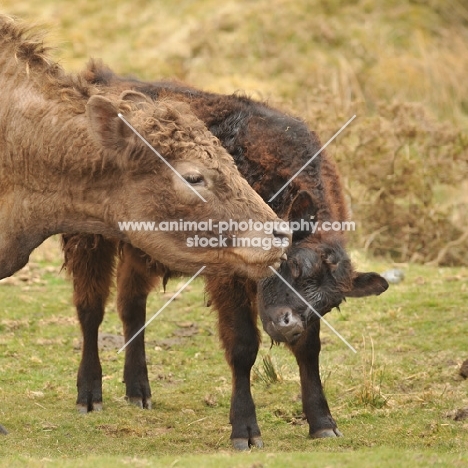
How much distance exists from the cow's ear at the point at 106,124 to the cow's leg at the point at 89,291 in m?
2.12

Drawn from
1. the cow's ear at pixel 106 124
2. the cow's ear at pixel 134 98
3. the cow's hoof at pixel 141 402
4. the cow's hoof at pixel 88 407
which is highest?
the cow's ear at pixel 134 98

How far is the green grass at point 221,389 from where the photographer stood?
7.16m

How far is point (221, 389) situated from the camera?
9.41 metres

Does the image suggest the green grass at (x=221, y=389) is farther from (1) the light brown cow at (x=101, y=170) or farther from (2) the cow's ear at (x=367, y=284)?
(1) the light brown cow at (x=101, y=170)

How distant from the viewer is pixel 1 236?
278 inches

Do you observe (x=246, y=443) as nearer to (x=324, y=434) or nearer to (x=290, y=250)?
(x=324, y=434)

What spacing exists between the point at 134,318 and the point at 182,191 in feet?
11.1

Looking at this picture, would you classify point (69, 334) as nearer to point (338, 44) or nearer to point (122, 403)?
point (122, 403)

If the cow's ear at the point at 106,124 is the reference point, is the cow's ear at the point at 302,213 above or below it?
below

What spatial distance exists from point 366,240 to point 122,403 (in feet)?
23.6

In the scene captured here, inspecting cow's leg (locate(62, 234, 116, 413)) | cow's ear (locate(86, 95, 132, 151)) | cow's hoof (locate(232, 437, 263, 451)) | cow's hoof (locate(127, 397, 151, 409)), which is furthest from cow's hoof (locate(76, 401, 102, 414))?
cow's ear (locate(86, 95, 132, 151))

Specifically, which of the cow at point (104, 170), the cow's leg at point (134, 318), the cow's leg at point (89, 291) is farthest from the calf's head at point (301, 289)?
the cow's leg at point (89, 291)

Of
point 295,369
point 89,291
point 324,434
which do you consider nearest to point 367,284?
point 324,434

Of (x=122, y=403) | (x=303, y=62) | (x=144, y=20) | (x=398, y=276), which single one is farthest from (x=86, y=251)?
(x=144, y=20)
